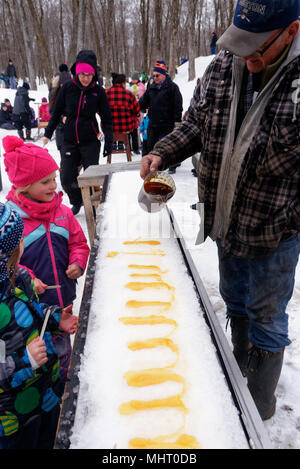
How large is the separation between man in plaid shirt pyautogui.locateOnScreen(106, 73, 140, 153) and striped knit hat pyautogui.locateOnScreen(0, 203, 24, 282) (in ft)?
17.6

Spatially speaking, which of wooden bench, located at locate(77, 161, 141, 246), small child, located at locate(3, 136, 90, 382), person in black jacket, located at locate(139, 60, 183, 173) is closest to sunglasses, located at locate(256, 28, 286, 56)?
small child, located at locate(3, 136, 90, 382)

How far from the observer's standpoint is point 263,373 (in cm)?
162

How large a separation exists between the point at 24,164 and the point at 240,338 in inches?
62.3

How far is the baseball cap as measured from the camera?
1109 millimetres

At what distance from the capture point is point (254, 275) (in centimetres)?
151

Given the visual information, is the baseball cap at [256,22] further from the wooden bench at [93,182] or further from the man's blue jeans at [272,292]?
the wooden bench at [93,182]

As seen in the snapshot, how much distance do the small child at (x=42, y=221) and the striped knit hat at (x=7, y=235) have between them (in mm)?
480

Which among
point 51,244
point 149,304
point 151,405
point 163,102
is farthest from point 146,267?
point 163,102

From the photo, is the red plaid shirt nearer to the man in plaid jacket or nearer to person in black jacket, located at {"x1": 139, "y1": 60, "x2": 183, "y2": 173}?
person in black jacket, located at {"x1": 139, "y1": 60, "x2": 183, "y2": 173}

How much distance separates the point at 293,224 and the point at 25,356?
1.16 metres

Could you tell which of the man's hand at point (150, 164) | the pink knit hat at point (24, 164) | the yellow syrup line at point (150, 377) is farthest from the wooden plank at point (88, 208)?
the yellow syrup line at point (150, 377)
